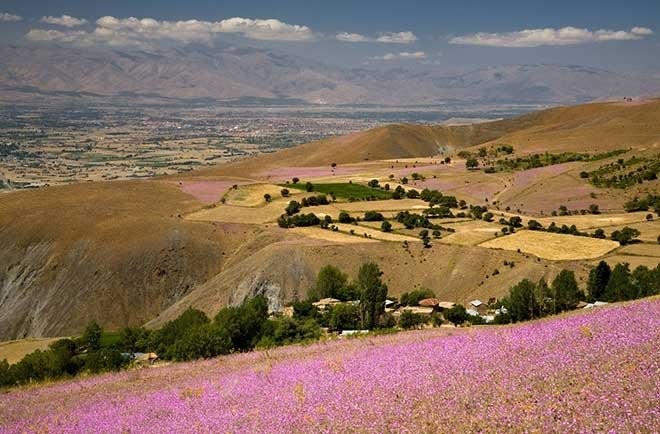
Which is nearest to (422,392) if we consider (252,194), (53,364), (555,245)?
(53,364)

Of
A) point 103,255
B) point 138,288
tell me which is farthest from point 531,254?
point 103,255

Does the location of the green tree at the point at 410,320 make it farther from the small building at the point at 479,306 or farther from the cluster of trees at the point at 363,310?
the small building at the point at 479,306

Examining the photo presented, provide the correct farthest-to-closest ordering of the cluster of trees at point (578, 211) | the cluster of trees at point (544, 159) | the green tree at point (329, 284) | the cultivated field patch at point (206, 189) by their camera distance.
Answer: the cluster of trees at point (544, 159)
the cultivated field patch at point (206, 189)
the cluster of trees at point (578, 211)
the green tree at point (329, 284)

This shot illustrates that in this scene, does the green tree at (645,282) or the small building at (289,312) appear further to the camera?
the small building at (289,312)

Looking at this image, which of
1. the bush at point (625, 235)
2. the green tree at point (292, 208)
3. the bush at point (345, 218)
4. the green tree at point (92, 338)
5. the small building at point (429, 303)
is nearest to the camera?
the small building at point (429, 303)

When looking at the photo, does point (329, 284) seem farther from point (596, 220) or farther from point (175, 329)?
point (596, 220)

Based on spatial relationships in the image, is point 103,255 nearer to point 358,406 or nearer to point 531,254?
point 531,254

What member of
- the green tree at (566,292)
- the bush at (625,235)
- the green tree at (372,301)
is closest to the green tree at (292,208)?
the green tree at (372,301)

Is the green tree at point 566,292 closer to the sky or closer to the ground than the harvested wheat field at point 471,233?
closer to the sky
